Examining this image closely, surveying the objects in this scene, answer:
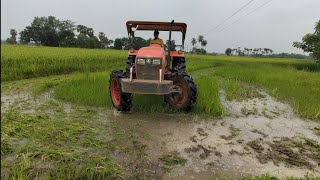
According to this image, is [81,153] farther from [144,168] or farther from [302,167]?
[302,167]

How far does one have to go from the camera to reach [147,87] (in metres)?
5.65

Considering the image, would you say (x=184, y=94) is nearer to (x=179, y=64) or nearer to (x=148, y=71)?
(x=148, y=71)

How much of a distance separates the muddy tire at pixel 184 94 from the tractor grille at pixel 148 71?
0.43 metres

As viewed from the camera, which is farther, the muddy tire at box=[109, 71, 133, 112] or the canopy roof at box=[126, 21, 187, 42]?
the canopy roof at box=[126, 21, 187, 42]

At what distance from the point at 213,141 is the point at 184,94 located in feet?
5.41

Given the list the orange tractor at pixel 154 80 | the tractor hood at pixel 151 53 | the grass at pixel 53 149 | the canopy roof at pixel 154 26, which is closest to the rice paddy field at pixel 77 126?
the grass at pixel 53 149

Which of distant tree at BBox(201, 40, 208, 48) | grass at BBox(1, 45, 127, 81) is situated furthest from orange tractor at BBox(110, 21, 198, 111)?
distant tree at BBox(201, 40, 208, 48)

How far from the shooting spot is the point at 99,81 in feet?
30.2

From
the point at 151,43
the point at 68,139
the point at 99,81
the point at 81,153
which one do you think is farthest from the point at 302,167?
the point at 99,81

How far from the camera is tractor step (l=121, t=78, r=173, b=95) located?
5.59 m

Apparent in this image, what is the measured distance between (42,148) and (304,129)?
482cm

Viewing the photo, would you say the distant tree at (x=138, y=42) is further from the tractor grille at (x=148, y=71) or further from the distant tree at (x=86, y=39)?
the distant tree at (x=86, y=39)

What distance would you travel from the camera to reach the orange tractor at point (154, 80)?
5684 millimetres

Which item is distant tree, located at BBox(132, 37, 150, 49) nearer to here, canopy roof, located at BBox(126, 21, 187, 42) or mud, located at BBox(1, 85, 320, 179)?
canopy roof, located at BBox(126, 21, 187, 42)
